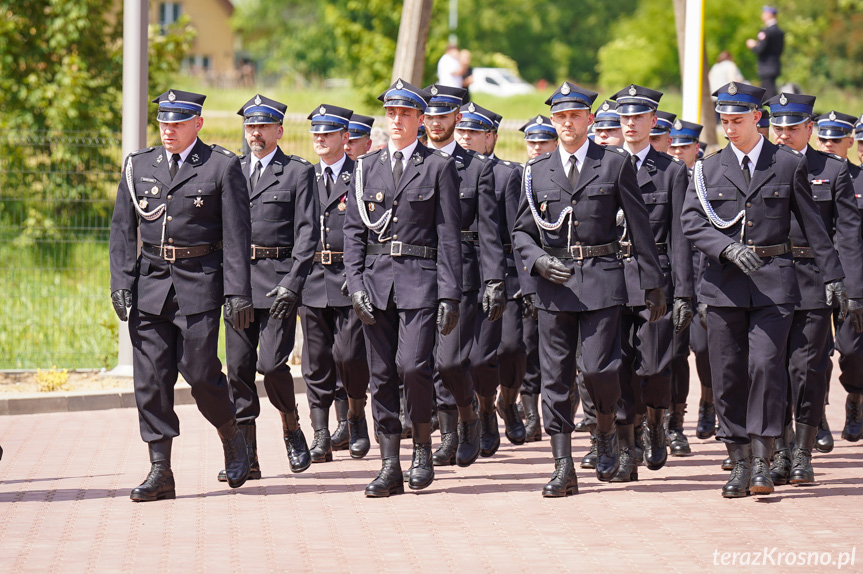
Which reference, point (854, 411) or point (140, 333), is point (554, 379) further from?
point (854, 411)

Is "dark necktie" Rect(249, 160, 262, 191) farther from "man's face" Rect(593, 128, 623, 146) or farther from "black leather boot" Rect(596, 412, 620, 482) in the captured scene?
"black leather boot" Rect(596, 412, 620, 482)

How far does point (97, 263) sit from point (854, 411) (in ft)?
23.6

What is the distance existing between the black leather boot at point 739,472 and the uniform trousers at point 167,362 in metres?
3.06

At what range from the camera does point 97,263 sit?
1427cm

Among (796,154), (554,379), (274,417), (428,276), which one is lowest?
(274,417)

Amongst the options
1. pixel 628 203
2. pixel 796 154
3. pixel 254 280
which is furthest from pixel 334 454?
pixel 796 154

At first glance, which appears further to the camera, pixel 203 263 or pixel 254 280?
pixel 254 280

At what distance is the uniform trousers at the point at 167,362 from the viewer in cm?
872

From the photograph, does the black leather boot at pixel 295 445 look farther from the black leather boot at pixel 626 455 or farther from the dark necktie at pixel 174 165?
the black leather boot at pixel 626 455

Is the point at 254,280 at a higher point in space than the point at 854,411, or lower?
higher

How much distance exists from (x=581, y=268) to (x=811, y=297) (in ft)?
4.70

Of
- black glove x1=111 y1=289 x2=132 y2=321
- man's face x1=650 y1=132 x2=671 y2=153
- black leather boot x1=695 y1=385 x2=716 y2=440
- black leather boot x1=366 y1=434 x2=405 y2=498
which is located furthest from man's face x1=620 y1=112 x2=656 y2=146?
black glove x1=111 y1=289 x2=132 y2=321

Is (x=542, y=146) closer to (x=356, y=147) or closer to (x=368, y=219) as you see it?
(x=356, y=147)

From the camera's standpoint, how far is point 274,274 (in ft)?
32.3
